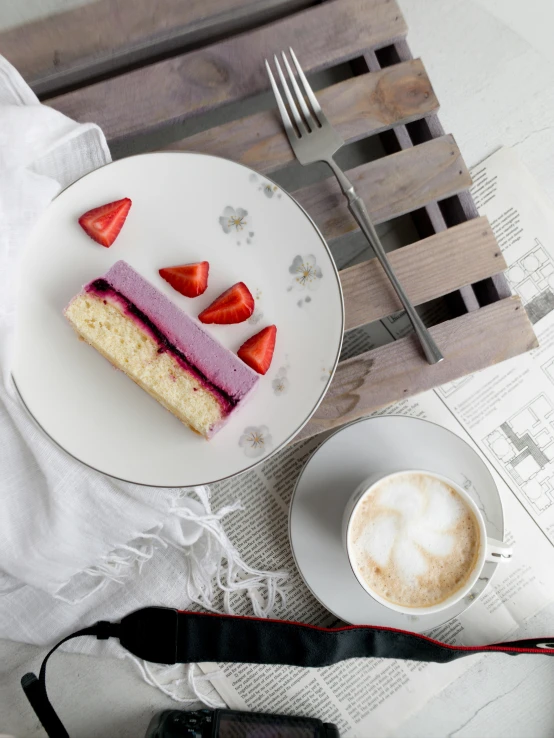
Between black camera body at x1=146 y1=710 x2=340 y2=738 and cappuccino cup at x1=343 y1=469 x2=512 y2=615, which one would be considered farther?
black camera body at x1=146 y1=710 x2=340 y2=738

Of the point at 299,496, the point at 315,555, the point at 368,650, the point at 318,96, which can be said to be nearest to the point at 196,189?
the point at 318,96

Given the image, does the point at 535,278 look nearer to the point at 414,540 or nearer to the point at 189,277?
the point at 414,540

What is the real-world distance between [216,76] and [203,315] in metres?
0.38

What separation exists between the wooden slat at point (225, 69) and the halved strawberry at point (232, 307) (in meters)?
0.30

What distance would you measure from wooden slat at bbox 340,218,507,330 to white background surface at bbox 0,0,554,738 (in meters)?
0.26

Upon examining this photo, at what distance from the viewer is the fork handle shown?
94 cm

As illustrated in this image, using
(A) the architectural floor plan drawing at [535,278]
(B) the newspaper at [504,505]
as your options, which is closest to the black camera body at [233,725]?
(B) the newspaper at [504,505]

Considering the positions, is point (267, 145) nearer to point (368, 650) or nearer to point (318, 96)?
point (318, 96)

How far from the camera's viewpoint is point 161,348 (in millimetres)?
943

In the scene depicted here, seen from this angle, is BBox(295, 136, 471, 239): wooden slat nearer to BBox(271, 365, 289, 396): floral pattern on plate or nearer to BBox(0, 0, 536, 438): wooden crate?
BBox(0, 0, 536, 438): wooden crate

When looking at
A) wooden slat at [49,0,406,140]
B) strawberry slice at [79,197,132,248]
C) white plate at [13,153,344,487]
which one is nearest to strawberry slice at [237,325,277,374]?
white plate at [13,153,344,487]

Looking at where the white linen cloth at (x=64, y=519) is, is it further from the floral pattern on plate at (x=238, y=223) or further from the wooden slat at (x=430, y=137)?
the wooden slat at (x=430, y=137)

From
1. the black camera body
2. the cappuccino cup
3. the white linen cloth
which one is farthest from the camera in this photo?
the black camera body

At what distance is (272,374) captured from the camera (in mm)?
932
